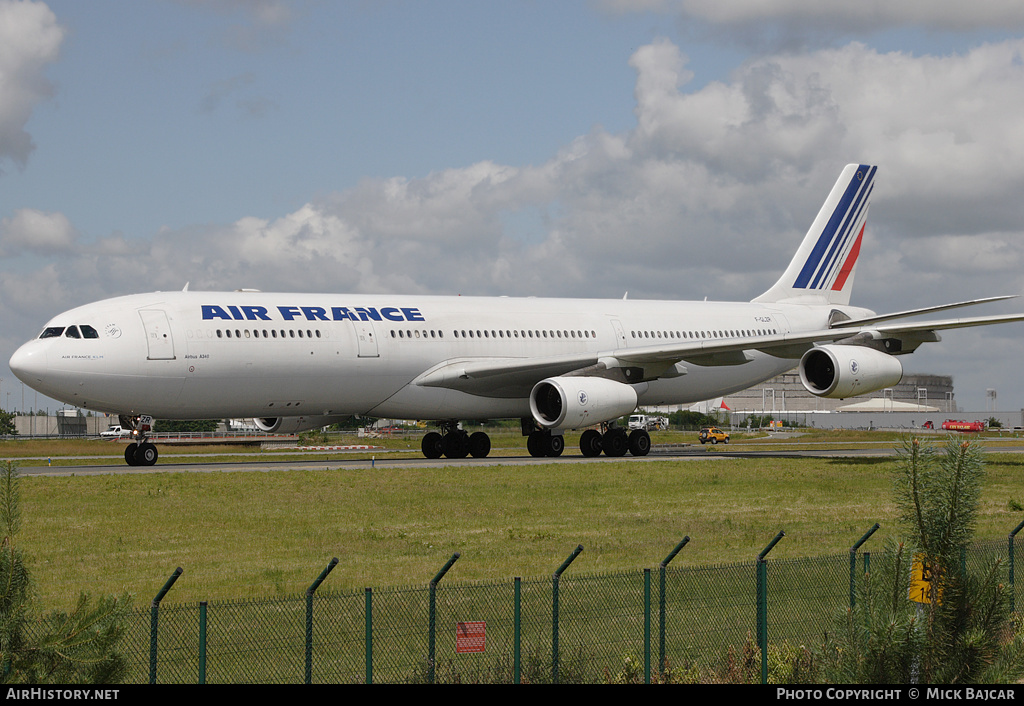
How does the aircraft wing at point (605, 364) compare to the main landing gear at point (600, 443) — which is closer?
the aircraft wing at point (605, 364)

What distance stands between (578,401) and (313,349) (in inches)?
309

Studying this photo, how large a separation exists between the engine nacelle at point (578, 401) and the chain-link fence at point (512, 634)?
812 inches

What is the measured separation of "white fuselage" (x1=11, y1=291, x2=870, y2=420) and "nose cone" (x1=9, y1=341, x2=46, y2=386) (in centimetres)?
4

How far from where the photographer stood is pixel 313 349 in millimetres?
32000

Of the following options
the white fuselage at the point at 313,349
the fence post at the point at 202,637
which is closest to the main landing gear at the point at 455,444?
the white fuselage at the point at 313,349

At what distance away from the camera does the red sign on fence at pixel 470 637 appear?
940 cm

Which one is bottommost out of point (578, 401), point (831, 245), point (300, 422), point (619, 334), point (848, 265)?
point (300, 422)

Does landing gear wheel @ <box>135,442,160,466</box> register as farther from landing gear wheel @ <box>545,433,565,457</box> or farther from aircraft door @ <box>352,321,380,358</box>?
landing gear wheel @ <box>545,433,565,457</box>

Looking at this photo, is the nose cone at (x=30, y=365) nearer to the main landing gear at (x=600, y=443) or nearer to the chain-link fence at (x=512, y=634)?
the main landing gear at (x=600, y=443)

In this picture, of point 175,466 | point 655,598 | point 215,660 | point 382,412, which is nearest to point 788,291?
point 382,412

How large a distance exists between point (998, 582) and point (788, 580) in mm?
5521

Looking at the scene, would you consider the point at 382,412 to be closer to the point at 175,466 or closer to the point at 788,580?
the point at 175,466

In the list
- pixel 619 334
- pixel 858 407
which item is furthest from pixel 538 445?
pixel 858 407

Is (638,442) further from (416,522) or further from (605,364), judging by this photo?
(416,522)
